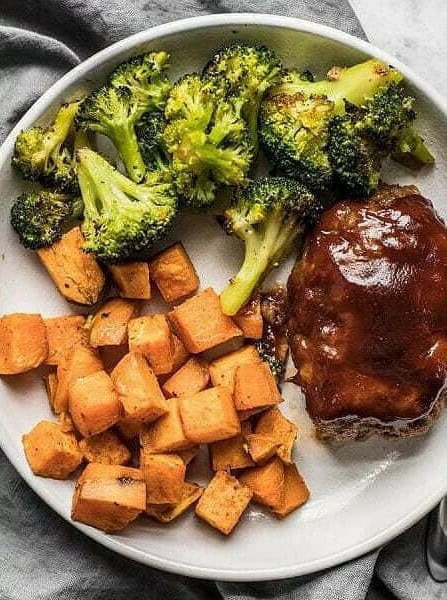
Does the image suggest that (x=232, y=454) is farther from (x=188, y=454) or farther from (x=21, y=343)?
(x=21, y=343)

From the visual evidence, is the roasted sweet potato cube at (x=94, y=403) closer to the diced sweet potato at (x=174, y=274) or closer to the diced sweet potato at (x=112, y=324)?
the diced sweet potato at (x=112, y=324)

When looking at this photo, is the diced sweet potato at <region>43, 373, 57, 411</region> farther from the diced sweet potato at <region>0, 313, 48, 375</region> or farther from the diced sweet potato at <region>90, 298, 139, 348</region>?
the diced sweet potato at <region>90, 298, 139, 348</region>

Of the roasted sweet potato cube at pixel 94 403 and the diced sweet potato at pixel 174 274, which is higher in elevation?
the diced sweet potato at pixel 174 274

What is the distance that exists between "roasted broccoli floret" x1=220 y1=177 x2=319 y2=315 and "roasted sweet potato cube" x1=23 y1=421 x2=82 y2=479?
841 mm

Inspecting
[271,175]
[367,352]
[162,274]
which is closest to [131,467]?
[162,274]

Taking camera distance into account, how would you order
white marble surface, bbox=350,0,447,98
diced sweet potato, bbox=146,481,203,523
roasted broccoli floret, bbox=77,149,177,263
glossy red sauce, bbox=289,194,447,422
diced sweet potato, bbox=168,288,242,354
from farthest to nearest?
white marble surface, bbox=350,0,447,98 < diced sweet potato, bbox=146,481,203,523 < diced sweet potato, bbox=168,288,242,354 < roasted broccoli floret, bbox=77,149,177,263 < glossy red sauce, bbox=289,194,447,422

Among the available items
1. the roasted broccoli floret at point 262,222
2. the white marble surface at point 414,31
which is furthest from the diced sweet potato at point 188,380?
the white marble surface at point 414,31

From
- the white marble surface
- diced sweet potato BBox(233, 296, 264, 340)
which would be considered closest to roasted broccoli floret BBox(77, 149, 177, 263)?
diced sweet potato BBox(233, 296, 264, 340)

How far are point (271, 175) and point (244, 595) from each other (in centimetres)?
180

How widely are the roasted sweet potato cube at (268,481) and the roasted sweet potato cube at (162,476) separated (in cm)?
31

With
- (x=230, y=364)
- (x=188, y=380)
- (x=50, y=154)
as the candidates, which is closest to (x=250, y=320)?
(x=230, y=364)

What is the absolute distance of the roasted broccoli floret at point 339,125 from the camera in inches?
146

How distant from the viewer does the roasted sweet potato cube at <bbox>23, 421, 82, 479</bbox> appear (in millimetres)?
3842

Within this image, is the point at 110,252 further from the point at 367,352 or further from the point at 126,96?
the point at 367,352
